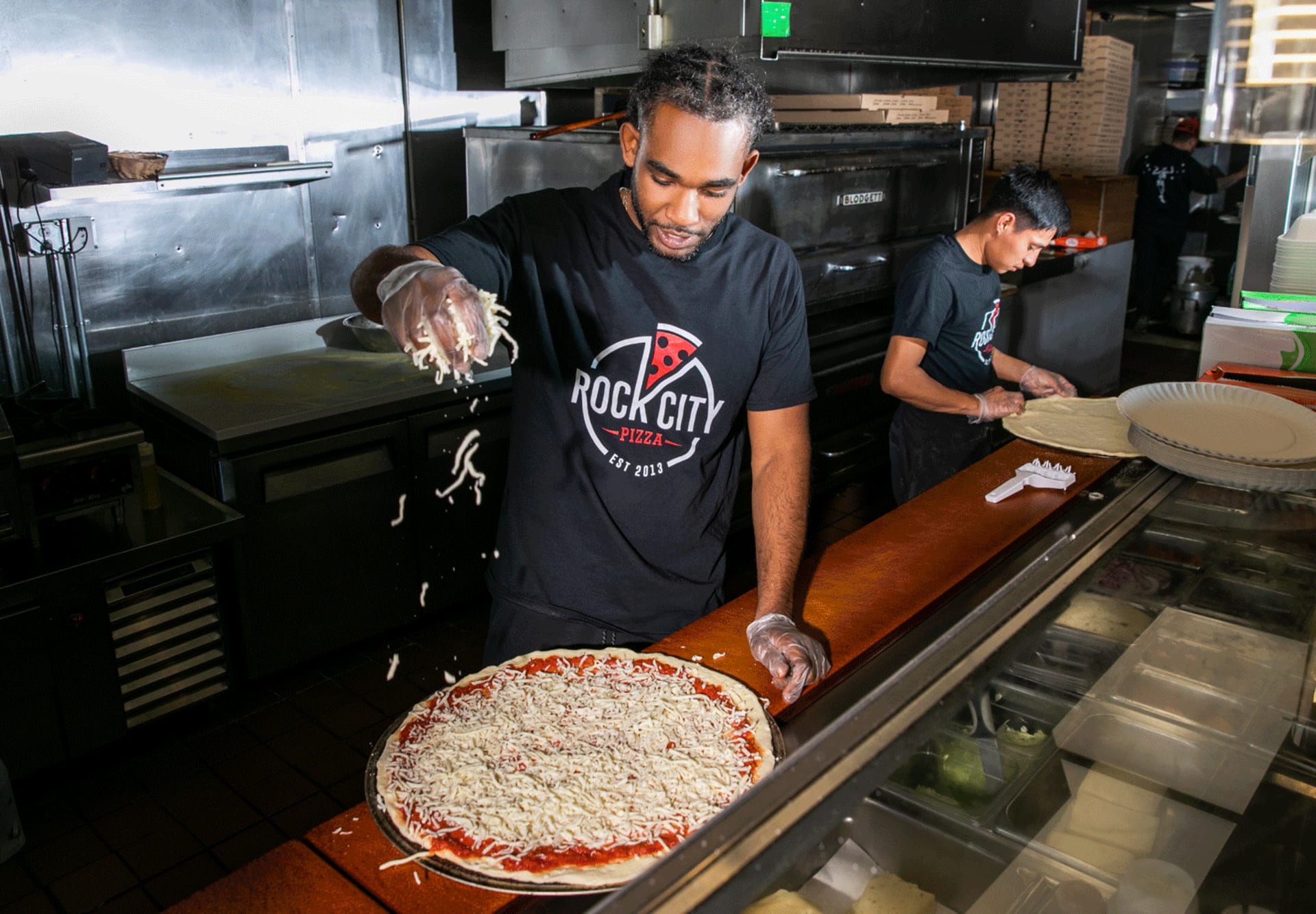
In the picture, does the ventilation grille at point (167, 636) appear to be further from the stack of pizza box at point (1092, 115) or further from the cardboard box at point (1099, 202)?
the stack of pizza box at point (1092, 115)

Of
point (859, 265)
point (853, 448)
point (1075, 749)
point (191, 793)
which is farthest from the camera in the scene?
point (853, 448)

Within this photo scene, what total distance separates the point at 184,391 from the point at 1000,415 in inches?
102

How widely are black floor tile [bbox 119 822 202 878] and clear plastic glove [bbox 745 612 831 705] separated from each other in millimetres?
1874

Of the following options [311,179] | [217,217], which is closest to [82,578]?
[217,217]

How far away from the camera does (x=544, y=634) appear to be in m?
1.96

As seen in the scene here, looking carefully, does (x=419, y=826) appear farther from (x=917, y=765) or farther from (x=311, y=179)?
(x=311, y=179)

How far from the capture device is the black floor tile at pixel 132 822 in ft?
8.82

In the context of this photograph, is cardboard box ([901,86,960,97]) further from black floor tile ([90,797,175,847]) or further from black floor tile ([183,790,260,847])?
black floor tile ([90,797,175,847])

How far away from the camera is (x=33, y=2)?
294 centimetres

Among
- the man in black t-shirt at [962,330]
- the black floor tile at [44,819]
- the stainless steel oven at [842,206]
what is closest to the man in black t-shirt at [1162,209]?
the stainless steel oven at [842,206]

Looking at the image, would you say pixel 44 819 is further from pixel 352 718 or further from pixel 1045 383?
pixel 1045 383

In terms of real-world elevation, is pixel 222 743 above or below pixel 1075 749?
below

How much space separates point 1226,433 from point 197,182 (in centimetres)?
318

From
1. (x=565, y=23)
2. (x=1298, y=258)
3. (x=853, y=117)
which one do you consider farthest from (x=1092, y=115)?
(x=565, y=23)
